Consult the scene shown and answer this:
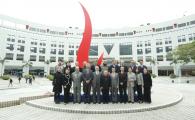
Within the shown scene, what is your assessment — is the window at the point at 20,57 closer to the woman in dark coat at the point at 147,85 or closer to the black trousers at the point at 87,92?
the black trousers at the point at 87,92

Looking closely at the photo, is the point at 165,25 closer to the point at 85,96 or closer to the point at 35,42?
the point at 35,42

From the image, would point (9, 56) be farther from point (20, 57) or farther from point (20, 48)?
point (20, 48)

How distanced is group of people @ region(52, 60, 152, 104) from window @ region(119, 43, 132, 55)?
168 ft

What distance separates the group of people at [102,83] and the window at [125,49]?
51.3 m

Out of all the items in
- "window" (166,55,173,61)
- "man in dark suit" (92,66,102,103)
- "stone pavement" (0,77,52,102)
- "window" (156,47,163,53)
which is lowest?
"stone pavement" (0,77,52,102)

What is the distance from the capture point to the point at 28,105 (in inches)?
334

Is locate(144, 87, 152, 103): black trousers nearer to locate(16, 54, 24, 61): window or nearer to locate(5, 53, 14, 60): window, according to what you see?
locate(5, 53, 14, 60): window

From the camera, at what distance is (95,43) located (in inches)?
2447

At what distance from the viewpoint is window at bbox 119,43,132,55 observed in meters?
59.3

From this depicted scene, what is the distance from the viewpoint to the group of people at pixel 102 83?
8.39m

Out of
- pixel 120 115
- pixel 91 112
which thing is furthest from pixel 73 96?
pixel 120 115

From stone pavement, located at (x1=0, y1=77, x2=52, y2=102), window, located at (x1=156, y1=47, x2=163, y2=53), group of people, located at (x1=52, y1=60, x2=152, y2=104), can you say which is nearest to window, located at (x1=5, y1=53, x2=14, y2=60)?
stone pavement, located at (x1=0, y1=77, x2=52, y2=102)

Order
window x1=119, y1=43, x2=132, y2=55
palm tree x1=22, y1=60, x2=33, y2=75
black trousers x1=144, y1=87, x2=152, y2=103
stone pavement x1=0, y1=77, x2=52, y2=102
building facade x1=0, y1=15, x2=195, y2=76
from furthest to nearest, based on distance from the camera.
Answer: window x1=119, y1=43, x2=132, y2=55 → palm tree x1=22, y1=60, x2=33, y2=75 → building facade x1=0, y1=15, x2=195, y2=76 → stone pavement x1=0, y1=77, x2=52, y2=102 → black trousers x1=144, y1=87, x2=152, y2=103

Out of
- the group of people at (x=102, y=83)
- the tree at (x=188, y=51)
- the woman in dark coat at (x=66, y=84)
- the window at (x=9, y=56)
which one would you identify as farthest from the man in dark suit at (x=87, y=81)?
the window at (x=9, y=56)
